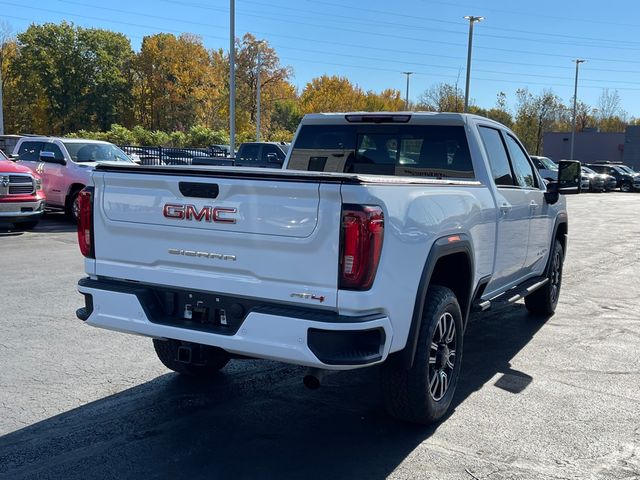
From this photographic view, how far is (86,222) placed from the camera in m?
4.35

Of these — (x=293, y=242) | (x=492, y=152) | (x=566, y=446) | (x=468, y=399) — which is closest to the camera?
(x=293, y=242)

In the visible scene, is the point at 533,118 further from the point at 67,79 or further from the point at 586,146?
the point at 67,79

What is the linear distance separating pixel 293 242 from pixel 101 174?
4.81ft

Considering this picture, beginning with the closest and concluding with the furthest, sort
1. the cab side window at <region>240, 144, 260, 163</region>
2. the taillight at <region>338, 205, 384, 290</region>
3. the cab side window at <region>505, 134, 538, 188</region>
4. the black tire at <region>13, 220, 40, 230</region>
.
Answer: the taillight at <region>338, 205, 384, 290</region> → the cab side window at <region>505, 134, 538, 188</region> → the black tire at <region>13, 220, 40, 230</region> → the cab side window at <region>240, 144, 260, 163</region>

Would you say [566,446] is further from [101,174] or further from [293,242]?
[101,174]

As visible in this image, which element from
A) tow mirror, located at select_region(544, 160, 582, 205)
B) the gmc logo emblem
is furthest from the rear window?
the gmc logo emblem

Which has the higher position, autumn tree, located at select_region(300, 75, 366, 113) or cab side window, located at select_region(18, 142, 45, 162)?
autumn tree, located at select_region(300, 75, 366, 113)

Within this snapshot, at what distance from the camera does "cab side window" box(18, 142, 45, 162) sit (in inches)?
631

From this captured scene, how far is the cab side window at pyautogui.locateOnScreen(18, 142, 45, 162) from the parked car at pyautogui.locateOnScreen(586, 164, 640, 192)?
35001 millimetres

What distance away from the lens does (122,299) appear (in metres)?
4.06

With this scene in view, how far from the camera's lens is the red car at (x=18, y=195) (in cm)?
1304

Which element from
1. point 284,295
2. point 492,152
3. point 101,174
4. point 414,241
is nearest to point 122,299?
point 101,174

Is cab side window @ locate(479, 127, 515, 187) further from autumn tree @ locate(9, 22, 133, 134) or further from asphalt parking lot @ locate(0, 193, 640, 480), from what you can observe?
autumn tree @ locate(9, 22, 133, 134)

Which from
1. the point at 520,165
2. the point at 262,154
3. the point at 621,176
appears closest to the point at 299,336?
the point at 520,165
